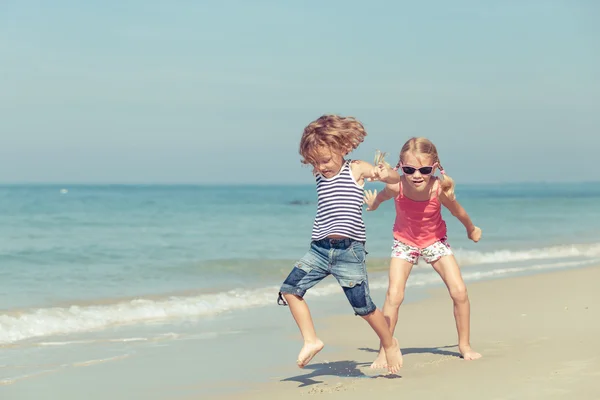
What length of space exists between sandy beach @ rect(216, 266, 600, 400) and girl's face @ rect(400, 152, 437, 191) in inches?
48.8

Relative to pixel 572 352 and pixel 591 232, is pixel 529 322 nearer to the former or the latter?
pixel 572 352

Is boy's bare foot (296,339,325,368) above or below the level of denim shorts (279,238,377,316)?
below

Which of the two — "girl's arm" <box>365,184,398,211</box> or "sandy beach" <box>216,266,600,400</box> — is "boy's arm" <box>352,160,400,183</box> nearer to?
"girl's arm" <box>365,184,398,211</box>

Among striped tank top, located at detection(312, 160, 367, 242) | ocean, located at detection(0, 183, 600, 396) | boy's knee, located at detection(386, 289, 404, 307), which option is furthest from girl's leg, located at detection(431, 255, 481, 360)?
ocean, located at detection(0, 183, 600, 396)

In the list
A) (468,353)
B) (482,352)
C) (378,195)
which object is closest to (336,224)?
(378,195)

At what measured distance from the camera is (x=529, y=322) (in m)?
6.83

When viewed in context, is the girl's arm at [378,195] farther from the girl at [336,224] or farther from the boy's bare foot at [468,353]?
the boy's bare foot at [468,353]

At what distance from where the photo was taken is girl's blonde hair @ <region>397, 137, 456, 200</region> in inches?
200

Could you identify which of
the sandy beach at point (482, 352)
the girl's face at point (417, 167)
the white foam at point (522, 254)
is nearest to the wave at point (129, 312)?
the sandy beach at point (482, 352)

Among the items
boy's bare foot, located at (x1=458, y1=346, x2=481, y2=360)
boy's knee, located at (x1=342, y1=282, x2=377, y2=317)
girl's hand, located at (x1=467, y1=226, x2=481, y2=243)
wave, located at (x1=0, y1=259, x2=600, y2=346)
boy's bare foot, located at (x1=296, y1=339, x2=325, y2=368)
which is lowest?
wave, located at (x1=0, y1=259, x2=600, y2=346)

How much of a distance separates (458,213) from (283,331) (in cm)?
238

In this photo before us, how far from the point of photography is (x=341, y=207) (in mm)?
4562

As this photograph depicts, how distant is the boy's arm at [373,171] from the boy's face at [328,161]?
103 millimetres

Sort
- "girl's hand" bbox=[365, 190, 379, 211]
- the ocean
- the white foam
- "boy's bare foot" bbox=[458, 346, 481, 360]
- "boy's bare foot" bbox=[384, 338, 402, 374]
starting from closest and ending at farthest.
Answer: "boy's bare foot" bbox=[384, 338, 402, 374]
"girl's hand" bbox=[365, 190, 379, 211]
"boy's bare foot" bbox=[458, 346, 481, 360]
the ocean
the white foam
